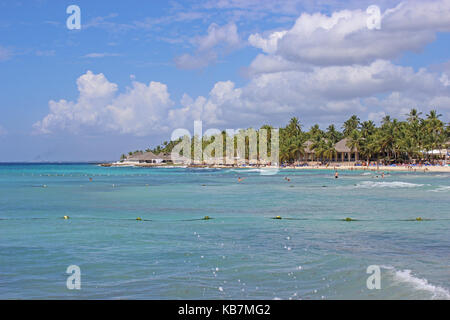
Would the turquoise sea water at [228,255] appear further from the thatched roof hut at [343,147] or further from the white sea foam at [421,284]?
the thatched roof hut at [343,147]

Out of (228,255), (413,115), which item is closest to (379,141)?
(413,115)

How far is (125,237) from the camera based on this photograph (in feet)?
61.7

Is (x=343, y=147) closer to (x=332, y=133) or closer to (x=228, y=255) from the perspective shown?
(x=332, y=133)

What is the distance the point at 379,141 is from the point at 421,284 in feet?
351

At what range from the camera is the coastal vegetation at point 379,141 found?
356 feet

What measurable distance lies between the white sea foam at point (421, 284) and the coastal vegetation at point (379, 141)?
101941 millimetres

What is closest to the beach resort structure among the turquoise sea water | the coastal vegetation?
the coastal vegetation

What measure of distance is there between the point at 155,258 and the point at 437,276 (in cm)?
790

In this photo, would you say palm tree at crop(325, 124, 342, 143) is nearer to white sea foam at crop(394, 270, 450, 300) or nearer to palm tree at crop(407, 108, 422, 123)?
palm tree at crop(407, 108, 422, 123)

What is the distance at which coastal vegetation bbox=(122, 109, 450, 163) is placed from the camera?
4267 inches

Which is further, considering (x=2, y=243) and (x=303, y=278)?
(x=2, y=243)
